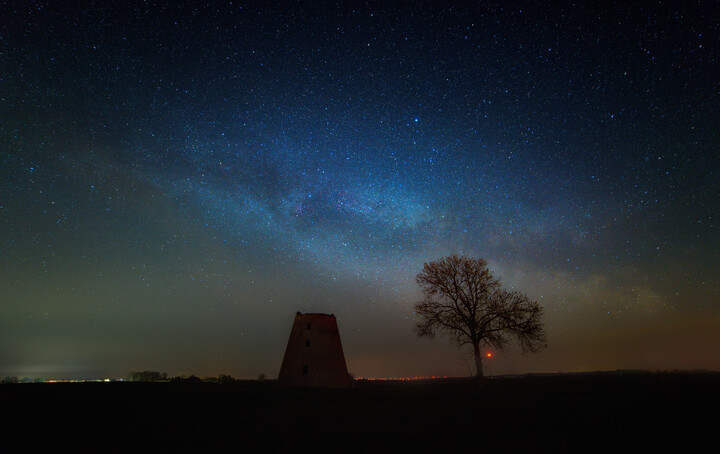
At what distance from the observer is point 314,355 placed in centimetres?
3428

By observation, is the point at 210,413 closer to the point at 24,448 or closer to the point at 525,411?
Result: the point at 24,448

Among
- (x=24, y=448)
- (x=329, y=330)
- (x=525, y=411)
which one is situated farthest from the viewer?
(x=329, y=330)

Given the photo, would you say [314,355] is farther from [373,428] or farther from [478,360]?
[373,428]

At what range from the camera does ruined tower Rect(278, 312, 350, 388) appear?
33344 millimetres

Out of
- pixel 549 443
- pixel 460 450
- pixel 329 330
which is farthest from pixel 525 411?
pixel 329 330

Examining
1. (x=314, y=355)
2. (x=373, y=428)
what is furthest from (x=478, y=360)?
(x=373, y=428)

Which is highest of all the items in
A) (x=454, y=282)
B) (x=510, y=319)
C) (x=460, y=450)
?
(x=454, y=282)

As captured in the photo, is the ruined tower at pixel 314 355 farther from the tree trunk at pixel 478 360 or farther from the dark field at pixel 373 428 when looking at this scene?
the dark field at pixel 373 428

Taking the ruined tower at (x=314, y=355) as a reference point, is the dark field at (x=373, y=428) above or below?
below

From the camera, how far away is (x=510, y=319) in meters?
31.0

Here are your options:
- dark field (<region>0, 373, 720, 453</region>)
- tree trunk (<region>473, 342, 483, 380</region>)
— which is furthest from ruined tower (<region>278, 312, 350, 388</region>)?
dark field (<region>0, 373, 720, 453</region>)

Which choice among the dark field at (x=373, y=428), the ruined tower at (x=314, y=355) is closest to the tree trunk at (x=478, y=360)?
the ruined tower at (x=314, y=355)

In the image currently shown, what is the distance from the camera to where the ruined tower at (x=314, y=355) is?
33.3 metres

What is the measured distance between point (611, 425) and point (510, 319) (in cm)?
2037
